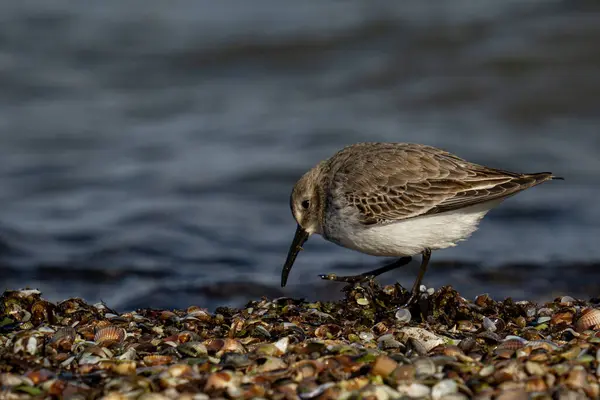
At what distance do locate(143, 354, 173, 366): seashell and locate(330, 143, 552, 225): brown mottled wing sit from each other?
211 cm

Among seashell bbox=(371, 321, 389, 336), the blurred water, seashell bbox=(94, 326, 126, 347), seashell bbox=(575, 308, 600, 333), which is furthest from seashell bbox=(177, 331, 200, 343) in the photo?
the blurred water

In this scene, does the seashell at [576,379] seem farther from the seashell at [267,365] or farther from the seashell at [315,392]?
the seashell at [267,365]

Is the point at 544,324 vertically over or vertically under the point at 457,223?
under

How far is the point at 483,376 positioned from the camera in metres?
4.77

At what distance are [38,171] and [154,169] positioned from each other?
1569 millimetres

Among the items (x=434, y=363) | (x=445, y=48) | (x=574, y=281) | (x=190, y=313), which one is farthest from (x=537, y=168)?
(x=434, y=363)

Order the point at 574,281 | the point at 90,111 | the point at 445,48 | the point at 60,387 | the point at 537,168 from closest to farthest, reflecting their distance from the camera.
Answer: the point at 60,387 < the point at 574,281 < the point at 537,168 < the point at 90,111 < the point at 445,48

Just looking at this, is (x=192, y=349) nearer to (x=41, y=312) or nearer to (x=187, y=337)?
(x=187, y=337)

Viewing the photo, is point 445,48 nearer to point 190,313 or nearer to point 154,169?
point 154,169

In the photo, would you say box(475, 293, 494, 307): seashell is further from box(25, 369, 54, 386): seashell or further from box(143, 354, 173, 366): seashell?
box(25, 369, 54, 386): seashell

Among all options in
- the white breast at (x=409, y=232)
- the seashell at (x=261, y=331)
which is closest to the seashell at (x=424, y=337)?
the seashell at (x=261, y=331)

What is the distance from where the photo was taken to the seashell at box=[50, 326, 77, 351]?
562 cm

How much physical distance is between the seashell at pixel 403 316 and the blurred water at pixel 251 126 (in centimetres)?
243

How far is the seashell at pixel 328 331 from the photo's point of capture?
5.94 metres
